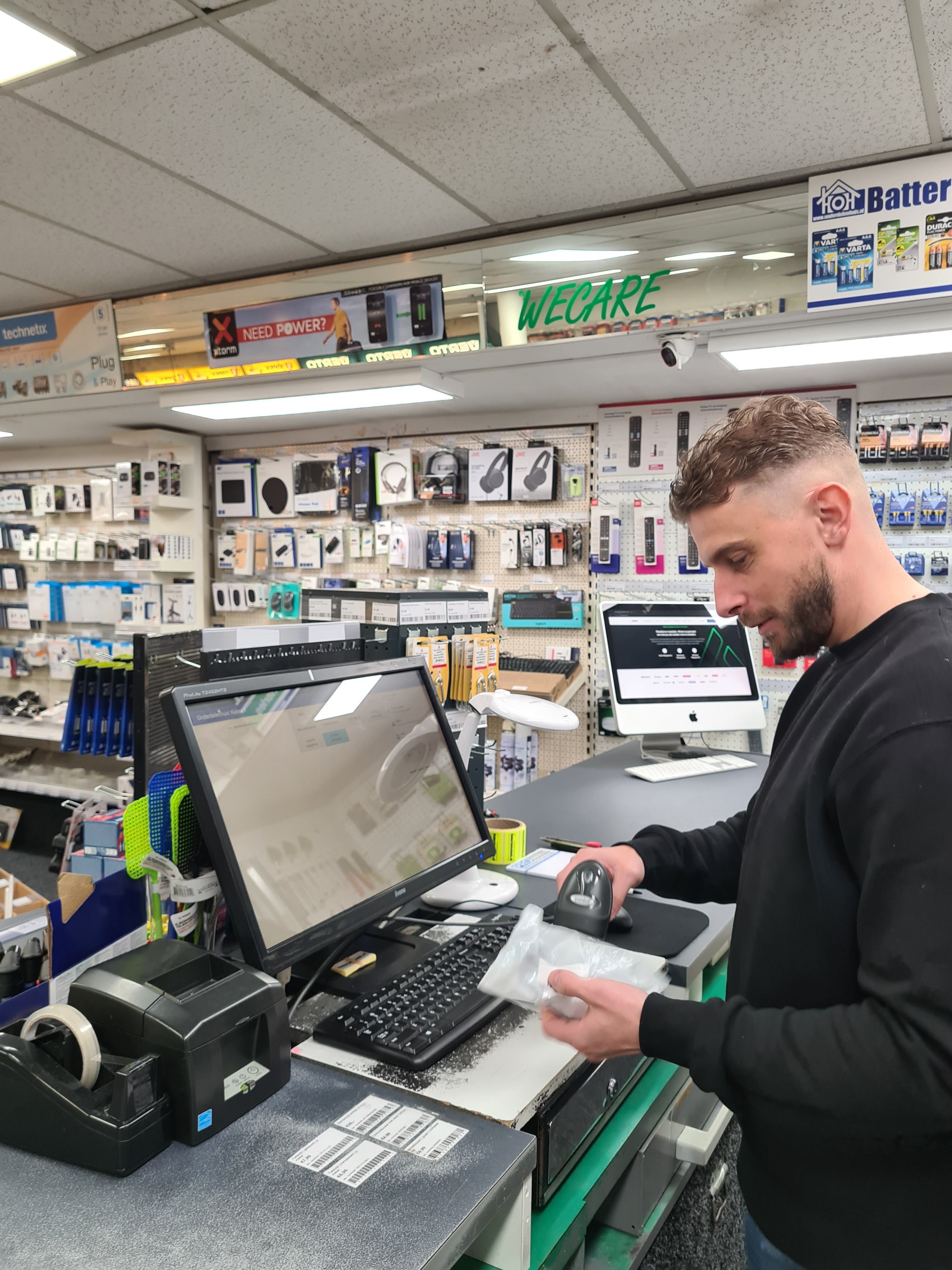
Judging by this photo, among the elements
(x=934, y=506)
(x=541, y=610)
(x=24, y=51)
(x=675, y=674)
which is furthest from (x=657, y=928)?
(x=541, y=610)

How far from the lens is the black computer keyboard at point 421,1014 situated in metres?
0.96

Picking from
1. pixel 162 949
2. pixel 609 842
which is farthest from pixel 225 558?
pixel 162 949

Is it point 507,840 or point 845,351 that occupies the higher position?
point 845,351

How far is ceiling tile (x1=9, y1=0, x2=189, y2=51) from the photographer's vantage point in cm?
171

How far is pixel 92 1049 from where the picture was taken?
31.9 inches

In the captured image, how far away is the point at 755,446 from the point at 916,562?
254cm

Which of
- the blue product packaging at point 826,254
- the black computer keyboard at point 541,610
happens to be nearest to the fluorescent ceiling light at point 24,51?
the blue product packaging at point 826,254

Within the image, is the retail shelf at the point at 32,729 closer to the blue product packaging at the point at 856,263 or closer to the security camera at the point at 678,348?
the security camera at the point at 678,348

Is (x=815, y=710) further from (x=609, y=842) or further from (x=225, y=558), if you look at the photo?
(x=225, y=558)

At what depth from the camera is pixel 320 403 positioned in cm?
350

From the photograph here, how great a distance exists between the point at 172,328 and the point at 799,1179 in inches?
140

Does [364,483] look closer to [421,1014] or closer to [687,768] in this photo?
[687,768]

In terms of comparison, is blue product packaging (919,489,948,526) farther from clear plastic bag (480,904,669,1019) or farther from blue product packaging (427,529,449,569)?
clear plastic bag (480,904,669,1019)

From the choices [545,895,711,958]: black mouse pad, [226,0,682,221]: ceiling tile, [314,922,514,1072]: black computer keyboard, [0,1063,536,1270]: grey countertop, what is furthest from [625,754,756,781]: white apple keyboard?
[226,0,682,221]: ceiling tile
